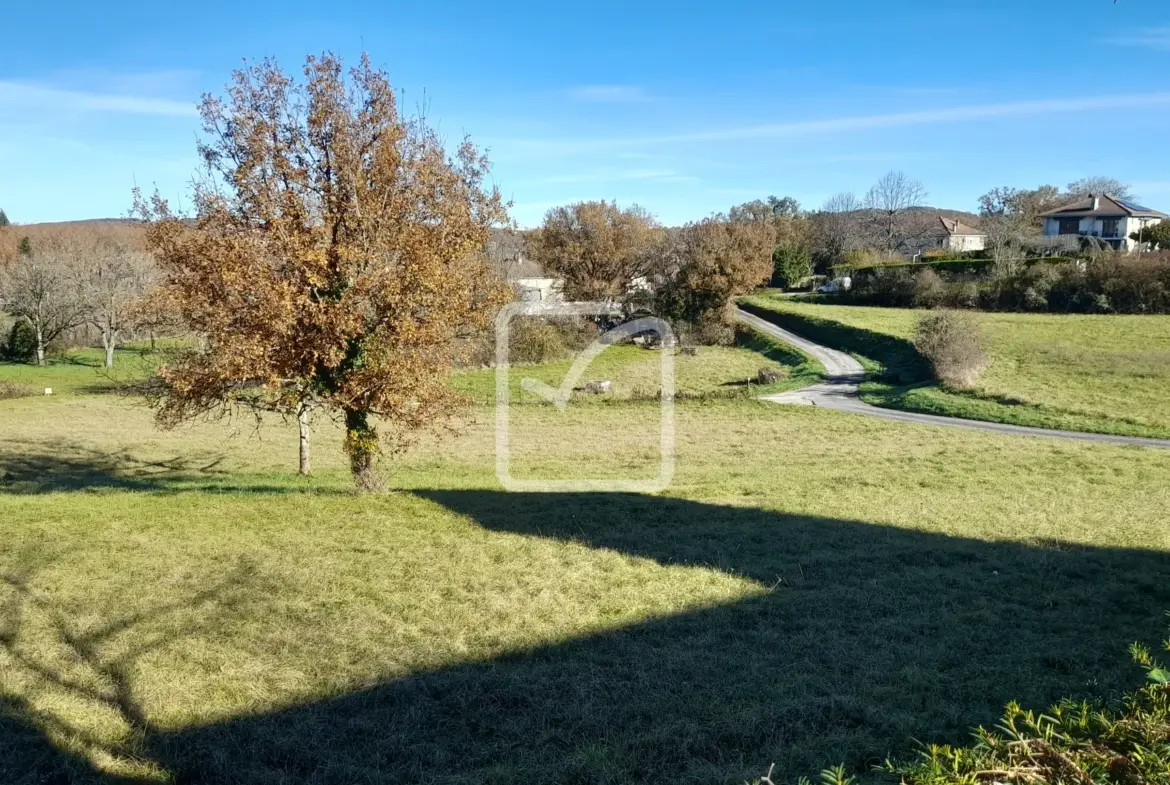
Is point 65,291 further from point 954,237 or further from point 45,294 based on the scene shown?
point 954,237

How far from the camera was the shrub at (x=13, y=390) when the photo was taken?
1385 inches

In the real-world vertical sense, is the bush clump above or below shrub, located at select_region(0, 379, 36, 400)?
above

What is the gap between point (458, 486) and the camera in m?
15.8

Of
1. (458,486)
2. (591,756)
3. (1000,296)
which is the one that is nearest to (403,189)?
(458,486)

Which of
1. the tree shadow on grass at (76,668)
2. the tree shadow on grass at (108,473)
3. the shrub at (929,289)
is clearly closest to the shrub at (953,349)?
the shrub at (929,289)

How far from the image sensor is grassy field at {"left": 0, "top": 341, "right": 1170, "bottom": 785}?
4.99m

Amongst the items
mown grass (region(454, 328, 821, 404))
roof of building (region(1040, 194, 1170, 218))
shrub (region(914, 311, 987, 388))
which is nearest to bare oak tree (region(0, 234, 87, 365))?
mown grass (region(454, 328, 821, 404))

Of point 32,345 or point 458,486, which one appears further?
point 32,345

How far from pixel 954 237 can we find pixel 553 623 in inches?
3593

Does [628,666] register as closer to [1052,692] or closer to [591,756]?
[591,756]

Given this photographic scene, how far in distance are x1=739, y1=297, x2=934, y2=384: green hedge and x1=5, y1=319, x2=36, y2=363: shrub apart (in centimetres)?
4656

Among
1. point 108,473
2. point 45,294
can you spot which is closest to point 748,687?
point 108,473

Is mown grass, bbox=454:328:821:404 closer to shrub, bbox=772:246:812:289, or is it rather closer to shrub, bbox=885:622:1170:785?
shrub, bbox=772:246:812:289

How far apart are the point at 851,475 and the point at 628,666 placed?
10713 millimetres
